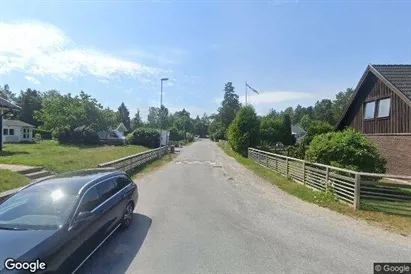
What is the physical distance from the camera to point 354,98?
21.3 meters

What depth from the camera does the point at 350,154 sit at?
41.5 feet

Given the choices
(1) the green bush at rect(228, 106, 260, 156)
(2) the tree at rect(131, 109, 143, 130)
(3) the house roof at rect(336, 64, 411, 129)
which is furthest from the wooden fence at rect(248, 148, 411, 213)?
(2) the tree at rect(131, 109, 143, 130)

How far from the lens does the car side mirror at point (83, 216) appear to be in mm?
4709

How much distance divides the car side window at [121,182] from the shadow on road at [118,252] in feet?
3.21

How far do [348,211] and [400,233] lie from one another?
2000 mm

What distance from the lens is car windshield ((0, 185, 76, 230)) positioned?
4.44 m

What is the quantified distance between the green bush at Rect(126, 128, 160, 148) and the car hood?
37.9 m

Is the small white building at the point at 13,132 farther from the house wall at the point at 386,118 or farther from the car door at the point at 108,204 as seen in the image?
the house wall at the point at 386,118

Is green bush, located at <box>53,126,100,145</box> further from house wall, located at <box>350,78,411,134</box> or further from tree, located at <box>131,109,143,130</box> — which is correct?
tree, located at <box>131,109,143,130</box>

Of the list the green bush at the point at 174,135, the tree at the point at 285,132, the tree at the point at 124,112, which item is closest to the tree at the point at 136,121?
the tree at the point at 124,112

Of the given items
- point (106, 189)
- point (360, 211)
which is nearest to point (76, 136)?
point (106, 189)

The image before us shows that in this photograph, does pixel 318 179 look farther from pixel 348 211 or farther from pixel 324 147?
pixel 348 211

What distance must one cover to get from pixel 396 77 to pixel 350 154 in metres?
7.95

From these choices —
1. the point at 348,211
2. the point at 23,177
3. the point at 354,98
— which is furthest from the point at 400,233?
the point at 354,98
